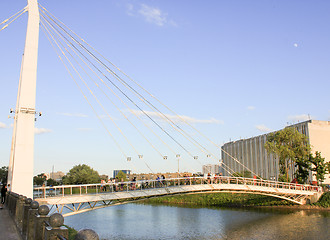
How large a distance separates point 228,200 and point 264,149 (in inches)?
1605

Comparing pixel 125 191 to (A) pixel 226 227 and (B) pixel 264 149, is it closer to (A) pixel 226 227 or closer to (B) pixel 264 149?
(A) pixel 226 227

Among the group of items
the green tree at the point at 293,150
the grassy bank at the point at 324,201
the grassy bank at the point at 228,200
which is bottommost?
the grassy bank at the point at 228,200

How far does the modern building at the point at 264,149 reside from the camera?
69250mm

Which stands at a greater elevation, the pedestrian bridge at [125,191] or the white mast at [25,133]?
the white mast at [25,133]

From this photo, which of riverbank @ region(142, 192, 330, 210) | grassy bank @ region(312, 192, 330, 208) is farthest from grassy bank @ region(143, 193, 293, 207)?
grassy bank @ region(312, 192, 330, 208)

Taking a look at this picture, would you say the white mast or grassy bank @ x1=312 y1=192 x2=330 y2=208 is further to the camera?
grassy bank @ x1=312 y1=192 x2=330 y2=208

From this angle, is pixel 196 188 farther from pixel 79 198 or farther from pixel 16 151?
pixel 16 151

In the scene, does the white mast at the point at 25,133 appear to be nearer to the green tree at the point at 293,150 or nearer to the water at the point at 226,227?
the water at the point at 226,227

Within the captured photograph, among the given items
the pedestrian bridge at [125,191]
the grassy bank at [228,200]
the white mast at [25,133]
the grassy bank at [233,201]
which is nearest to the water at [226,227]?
the pedestrian bridge at [125,191]

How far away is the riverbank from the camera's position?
41406mm

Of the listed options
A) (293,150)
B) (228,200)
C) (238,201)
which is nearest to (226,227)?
(238,201)

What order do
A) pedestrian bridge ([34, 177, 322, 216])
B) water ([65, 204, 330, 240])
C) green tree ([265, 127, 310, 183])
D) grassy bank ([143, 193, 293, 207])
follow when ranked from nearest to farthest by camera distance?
pedestrian bridge ([34, 177, 322, 216]) < water ([65, 204, 330, 240]) < grassy bank ([143, 193, 293, 207]) < green tree ([265, 127, 310, 183])

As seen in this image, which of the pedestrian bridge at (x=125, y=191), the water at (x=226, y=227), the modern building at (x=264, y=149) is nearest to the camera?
the pedestrian bridge at (x=125, y=191)

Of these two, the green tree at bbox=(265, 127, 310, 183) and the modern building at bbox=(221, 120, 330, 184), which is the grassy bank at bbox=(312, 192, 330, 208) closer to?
the green tree at bbox=(265, 127, 310, 183)
